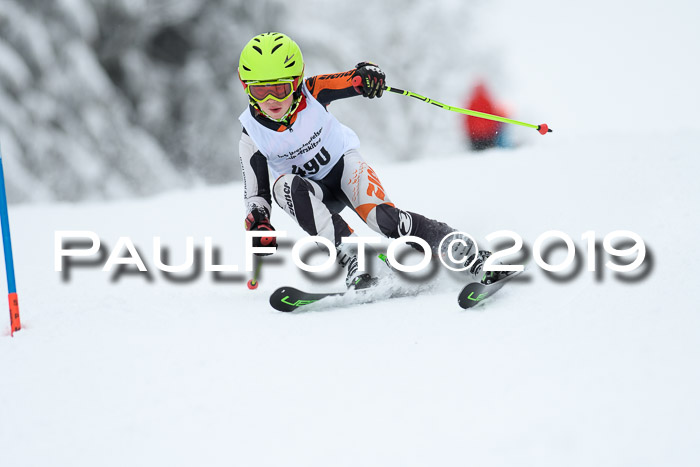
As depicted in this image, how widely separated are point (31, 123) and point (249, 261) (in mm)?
8038

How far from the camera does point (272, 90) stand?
3.11m

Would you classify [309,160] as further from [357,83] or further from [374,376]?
[374,376]

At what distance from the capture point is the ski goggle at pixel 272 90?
3.11m

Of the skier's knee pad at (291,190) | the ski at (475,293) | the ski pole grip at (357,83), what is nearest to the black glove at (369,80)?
the ski pole grip at (357,83)

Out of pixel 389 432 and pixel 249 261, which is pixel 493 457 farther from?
pixel 249 261

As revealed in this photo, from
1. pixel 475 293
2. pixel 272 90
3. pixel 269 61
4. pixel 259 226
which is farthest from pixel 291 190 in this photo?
pixel 475 293

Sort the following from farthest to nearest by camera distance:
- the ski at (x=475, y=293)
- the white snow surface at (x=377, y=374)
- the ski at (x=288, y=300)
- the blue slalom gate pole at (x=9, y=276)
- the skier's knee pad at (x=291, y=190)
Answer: the skier's knee pad at (x=291, y=190)
the ski at (x=288, y=300)
the blue slalom gate pole at (x=9, y=276)
the ski at (x=475, y=293)
the white snow surface at (x=377, y=374)

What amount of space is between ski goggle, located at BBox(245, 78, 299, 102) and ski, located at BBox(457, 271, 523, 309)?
1.25m

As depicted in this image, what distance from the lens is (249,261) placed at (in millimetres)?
4266

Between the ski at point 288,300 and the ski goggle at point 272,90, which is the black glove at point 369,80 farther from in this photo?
the ski at point 288,300

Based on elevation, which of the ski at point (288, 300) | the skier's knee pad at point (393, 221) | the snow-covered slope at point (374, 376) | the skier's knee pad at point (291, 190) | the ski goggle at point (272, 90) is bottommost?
the snow-covered slope at point (374, 376)

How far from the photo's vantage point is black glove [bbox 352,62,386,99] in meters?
3.21

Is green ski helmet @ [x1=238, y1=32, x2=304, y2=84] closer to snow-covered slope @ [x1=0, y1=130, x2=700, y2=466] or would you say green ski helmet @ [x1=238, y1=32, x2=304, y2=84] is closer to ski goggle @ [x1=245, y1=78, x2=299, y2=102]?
ski goggle @ [x1=245, y1=78, x2=299, y2=102]

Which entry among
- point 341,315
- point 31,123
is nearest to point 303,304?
point 341,315
